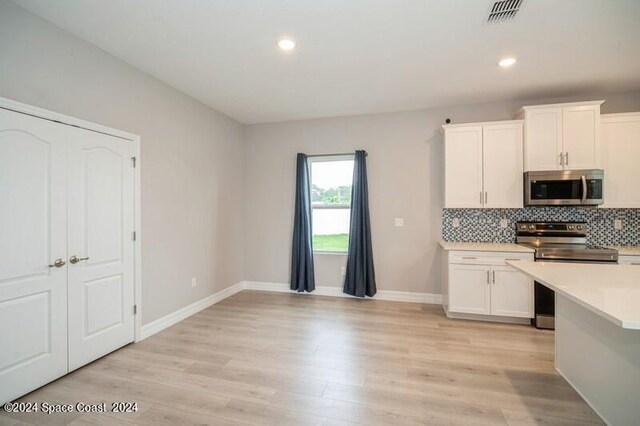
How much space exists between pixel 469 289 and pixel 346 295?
181 centimetres

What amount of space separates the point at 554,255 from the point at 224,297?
14.5 feet

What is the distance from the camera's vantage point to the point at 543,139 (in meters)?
3.50

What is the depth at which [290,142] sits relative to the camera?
485 centimetres

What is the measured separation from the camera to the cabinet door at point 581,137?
336cm

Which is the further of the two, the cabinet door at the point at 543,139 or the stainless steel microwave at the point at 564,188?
the cabinet door at the point at 543,139

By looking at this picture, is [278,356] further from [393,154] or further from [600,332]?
[393,154]

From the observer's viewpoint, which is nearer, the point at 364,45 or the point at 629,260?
the point at 364,45

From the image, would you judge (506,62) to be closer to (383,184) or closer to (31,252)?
(383,184)

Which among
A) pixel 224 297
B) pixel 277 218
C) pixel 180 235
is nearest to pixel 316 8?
pixel 180 235

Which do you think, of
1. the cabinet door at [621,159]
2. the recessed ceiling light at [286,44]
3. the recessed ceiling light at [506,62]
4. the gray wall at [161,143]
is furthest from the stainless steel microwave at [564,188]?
the gray wall at [161,143]

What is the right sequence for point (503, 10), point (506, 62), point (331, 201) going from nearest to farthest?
point (503, 10) → point (506, 62) → point (331, 201)

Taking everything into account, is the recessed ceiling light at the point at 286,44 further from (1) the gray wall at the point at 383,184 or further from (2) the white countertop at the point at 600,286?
(2) the white countertop at the point at 600,286

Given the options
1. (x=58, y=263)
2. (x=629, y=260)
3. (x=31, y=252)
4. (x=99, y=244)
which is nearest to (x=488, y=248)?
(x=629, y=260)

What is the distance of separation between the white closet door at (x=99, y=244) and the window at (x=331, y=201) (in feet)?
8.68
